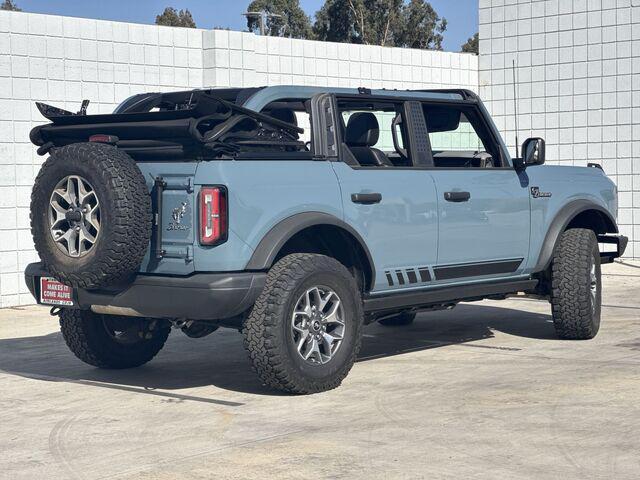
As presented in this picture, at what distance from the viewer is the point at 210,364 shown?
339 inches

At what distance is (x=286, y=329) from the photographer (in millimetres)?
6996

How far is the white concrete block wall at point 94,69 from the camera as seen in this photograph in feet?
40.7

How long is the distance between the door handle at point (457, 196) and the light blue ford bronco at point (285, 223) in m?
0.02

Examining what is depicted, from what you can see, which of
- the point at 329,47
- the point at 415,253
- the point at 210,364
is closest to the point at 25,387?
the point at 210,364

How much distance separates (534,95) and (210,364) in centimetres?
1007

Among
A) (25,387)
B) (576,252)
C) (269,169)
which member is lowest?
(25,387)

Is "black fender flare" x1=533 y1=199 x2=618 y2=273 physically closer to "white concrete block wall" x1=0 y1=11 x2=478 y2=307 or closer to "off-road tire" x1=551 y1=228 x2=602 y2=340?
"off-road tire" x1=551 y1=228 x2=602 y2=340

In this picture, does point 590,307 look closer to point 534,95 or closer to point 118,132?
point 118,132

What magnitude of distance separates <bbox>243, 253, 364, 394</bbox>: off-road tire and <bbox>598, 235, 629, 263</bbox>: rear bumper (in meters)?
3.31

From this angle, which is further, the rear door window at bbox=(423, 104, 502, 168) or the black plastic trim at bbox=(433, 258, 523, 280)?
the rear door window at bbox=(423, 104, 502, 168)

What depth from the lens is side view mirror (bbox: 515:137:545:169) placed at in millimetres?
8797

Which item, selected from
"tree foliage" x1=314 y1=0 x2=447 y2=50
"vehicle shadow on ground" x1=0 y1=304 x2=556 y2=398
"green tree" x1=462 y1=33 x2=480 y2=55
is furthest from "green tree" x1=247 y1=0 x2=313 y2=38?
"vehicle shadow on ground" x1=0 y1=304 x2=556 y2=398

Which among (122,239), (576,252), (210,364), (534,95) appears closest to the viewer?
(122,239)

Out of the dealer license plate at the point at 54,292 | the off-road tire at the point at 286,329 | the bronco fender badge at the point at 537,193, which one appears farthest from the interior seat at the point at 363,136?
the dealer license plate at the point at 54,292
